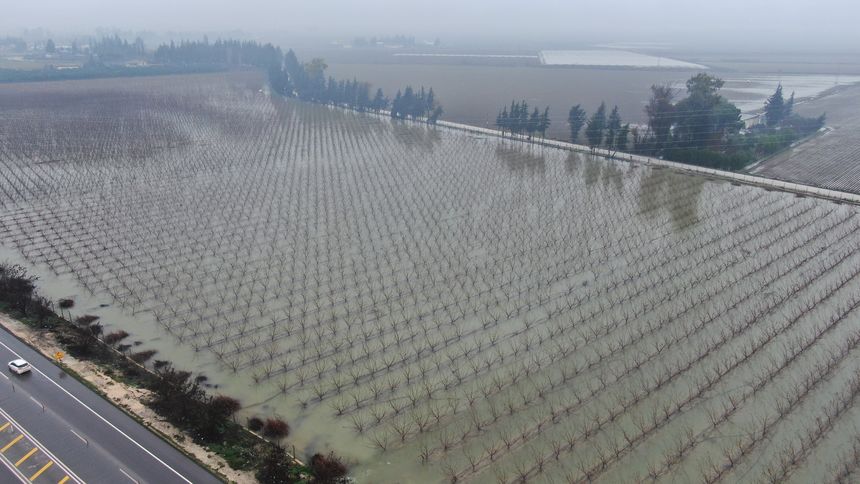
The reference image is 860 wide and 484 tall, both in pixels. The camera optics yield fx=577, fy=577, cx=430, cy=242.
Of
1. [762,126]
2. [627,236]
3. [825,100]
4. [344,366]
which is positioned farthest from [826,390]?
[825,100]

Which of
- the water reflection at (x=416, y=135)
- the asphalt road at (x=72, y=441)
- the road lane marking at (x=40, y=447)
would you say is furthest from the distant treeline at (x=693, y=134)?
the road lane marking at (x=40, y=447)

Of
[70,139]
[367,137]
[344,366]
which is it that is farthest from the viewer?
[367,137]

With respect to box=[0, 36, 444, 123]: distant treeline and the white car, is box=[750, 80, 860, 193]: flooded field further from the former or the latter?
the white car

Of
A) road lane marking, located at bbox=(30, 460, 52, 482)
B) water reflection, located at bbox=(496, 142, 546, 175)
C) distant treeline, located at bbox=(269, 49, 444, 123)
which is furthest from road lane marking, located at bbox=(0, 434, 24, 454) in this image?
distant treeline, located at bbox=(269, 49, 444, 123)

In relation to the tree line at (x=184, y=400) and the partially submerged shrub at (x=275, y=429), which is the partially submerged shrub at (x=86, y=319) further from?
the partially submerged shrub at (x=275, y=429)

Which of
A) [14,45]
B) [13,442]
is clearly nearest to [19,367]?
[13,442]

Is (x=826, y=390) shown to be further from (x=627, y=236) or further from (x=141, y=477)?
(x=141, y=477)
